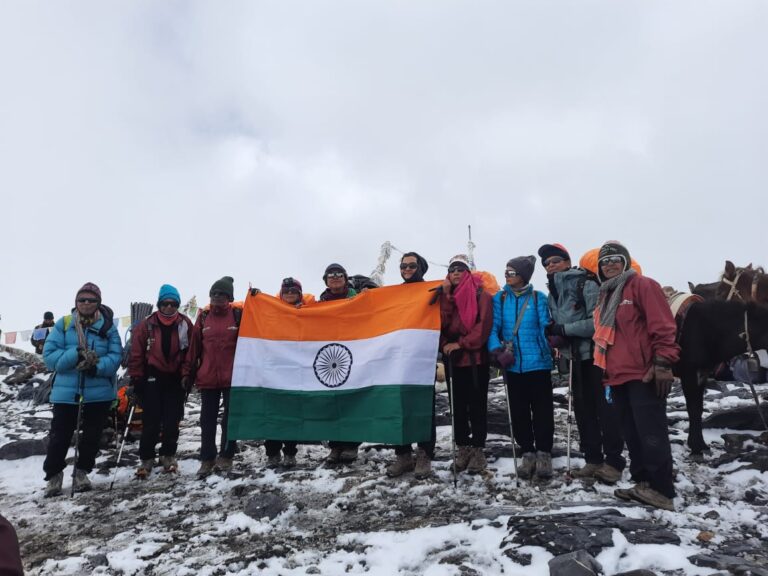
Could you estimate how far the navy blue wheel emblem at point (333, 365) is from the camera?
682cm

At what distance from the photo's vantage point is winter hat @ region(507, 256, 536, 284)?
21.1 feet

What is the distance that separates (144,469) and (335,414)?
3207 mm

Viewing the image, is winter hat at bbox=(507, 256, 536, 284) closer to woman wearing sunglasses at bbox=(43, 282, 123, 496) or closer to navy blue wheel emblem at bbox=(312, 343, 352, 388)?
navy blue wheel emblem at bbox=(312, 343, 352, 388)

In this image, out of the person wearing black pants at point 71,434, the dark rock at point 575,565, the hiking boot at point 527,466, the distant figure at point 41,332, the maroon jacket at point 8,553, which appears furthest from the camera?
the distant figure at point 41,332

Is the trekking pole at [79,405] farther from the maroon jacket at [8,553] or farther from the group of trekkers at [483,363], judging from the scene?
the maroon jacket at [8,553]

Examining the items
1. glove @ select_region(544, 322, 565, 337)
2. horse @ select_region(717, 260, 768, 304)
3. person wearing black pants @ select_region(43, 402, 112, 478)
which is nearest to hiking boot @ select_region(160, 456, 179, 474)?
person wearing black pants @ select_region(43, 402, 112, 478)

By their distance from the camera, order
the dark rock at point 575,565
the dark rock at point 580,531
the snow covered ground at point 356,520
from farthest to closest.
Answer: the snow covered ground at point 356,520
the dark rock at point 580,531
the dark rock at point 575,565

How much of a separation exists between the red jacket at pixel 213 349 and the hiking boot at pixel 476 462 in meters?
3.69

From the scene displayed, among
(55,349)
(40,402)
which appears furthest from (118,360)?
(40,402)

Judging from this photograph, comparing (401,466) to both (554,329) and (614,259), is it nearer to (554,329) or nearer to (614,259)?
(554,329)

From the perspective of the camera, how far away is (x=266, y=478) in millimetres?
6770

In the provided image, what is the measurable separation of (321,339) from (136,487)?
3.35m

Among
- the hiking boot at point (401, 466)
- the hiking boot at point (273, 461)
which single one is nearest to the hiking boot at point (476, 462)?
the hiking boot at point (401, 466)

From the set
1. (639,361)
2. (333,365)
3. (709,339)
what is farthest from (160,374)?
(709,339)
